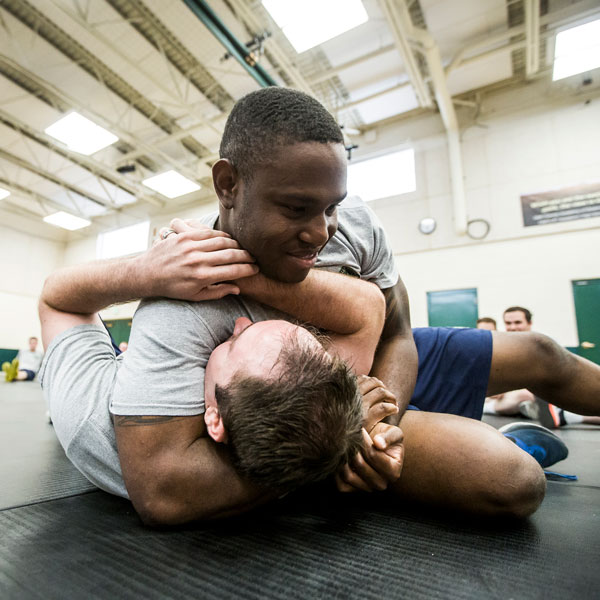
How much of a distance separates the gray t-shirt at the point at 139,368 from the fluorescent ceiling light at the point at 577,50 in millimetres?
5599

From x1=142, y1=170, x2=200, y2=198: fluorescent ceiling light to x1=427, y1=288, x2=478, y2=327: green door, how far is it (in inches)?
199

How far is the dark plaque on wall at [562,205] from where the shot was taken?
18.0ft

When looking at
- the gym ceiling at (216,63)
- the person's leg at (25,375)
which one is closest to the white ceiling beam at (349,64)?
the gym ceiling at (216,63)

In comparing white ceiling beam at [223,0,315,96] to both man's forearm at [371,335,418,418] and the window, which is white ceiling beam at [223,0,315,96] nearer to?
man's forearm at [371,335,418,418]

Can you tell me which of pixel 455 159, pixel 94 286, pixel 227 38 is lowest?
pixel 94 286

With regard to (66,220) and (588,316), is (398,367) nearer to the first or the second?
(588,316)

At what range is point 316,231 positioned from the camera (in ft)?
3.15

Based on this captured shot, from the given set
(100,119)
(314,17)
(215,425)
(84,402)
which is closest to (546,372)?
(215,425)

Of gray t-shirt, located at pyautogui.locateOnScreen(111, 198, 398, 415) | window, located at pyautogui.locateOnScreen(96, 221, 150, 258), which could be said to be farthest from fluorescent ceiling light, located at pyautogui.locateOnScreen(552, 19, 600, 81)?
window, located at pyautogui.locateOnScreen(96, 221, 150, 258)

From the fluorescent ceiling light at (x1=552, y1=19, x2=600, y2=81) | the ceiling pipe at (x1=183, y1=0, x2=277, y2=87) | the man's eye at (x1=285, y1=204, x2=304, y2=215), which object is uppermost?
the fluorescent ceiling light at (x1=552, y1=19, x2=600, y2=81)

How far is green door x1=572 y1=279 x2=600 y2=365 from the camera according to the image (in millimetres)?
5210

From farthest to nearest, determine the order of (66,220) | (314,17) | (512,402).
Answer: (66,220) < (314,17) < (512,402)

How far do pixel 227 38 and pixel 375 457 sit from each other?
5.17 meters

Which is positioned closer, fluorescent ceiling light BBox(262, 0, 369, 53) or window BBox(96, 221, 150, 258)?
fluorescent ceiling light BBox(262, 0, 369, 53)
